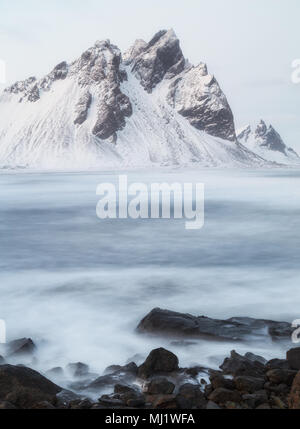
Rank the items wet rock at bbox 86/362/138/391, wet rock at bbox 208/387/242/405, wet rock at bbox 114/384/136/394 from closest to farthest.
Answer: wet rock at bbox 208/387/242/405, wet rock at bbox 114/384/136/394, wet rock at bbox 86/362/138/391

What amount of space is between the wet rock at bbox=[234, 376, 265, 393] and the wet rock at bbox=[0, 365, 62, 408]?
212cm

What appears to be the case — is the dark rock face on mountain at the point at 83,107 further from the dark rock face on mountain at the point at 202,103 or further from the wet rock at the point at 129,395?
the wet rock at the point at 129,395

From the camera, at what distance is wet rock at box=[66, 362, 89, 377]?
7.14 m

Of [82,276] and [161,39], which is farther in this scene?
[161,39]

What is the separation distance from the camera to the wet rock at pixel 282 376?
6145mm

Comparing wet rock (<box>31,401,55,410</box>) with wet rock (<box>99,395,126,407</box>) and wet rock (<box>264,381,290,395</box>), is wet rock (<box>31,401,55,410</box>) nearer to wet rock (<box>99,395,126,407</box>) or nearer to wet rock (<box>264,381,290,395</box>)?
wet rock (<box>99,395,126,407</box>)

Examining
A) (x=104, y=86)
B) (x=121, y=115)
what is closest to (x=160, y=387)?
(x=121, y=115)

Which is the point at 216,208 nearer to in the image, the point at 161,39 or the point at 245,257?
the point at 245,257

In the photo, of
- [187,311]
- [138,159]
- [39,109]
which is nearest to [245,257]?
[187,311]

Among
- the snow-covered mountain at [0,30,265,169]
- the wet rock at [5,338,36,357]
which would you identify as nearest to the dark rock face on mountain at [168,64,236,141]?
the snow-covered mountain at [0,30,265,169]

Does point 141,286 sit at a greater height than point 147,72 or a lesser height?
lesser

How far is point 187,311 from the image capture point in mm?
10492

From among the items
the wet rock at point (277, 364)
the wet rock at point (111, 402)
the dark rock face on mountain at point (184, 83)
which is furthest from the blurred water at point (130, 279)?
the dark rock face on mountain at point (184, 83)
